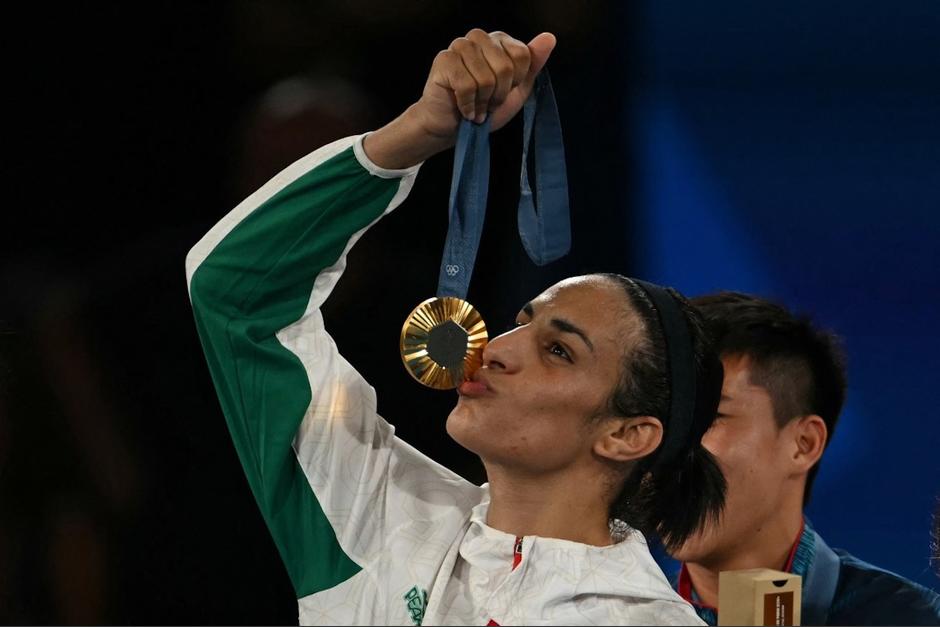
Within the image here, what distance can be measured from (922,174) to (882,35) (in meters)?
0.28

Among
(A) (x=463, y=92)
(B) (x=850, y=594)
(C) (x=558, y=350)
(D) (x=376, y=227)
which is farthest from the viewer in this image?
(D) (x=376, y=227)

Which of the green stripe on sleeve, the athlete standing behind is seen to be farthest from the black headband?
the green stripe on sleeve

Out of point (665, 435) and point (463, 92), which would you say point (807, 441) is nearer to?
point (665, 435)

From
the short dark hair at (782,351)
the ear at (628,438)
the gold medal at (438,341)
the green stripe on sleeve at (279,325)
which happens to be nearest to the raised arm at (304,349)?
the green stripe on sleeve at (279,325)

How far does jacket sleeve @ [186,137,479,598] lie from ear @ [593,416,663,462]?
276 millimetres

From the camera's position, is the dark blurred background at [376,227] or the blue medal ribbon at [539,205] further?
the dark blurred background at [376,227]

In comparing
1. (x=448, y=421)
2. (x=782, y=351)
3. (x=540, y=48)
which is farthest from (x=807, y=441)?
(x=540, y=48)

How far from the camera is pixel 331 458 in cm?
175

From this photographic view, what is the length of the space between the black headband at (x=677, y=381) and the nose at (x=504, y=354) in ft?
0.69

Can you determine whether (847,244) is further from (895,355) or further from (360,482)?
(360,482)

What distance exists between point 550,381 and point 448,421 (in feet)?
0.48

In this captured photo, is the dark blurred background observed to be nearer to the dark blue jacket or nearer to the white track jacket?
the dark blue jacket

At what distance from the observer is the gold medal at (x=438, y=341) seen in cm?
164

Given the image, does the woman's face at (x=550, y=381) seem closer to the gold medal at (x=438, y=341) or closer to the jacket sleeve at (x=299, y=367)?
the gold medal at (x=438, y=341)
